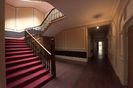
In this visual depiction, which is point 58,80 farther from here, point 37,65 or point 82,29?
point 82,29

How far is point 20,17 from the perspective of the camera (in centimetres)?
1081

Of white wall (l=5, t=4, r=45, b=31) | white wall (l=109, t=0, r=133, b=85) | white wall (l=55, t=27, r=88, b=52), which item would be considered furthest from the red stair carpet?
white wall (l=5, t=4, r=45, b=31)

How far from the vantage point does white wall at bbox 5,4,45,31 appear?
1018cm

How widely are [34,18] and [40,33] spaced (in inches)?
101

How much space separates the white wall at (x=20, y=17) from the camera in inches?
401

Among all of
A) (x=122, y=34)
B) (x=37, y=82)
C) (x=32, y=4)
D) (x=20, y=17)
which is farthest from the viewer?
(x=20, y=17)

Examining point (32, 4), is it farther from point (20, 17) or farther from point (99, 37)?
point (99, 37)

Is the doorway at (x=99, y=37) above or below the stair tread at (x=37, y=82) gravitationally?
above

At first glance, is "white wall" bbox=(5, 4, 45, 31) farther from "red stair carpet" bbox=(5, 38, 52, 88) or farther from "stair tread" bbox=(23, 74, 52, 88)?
"stair tread" bbox=(23, 74, 52, 88)

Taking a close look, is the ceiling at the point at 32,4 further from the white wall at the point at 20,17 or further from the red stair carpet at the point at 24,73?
the red stair carpet at the point at 24,73

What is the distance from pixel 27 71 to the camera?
4402mm

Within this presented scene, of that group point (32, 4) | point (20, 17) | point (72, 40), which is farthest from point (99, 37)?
point (20, 17)

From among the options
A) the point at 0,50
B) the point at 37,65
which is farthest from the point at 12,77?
the point at 0,50

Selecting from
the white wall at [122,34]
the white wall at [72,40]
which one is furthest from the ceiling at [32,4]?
the white wall at [122,34]
